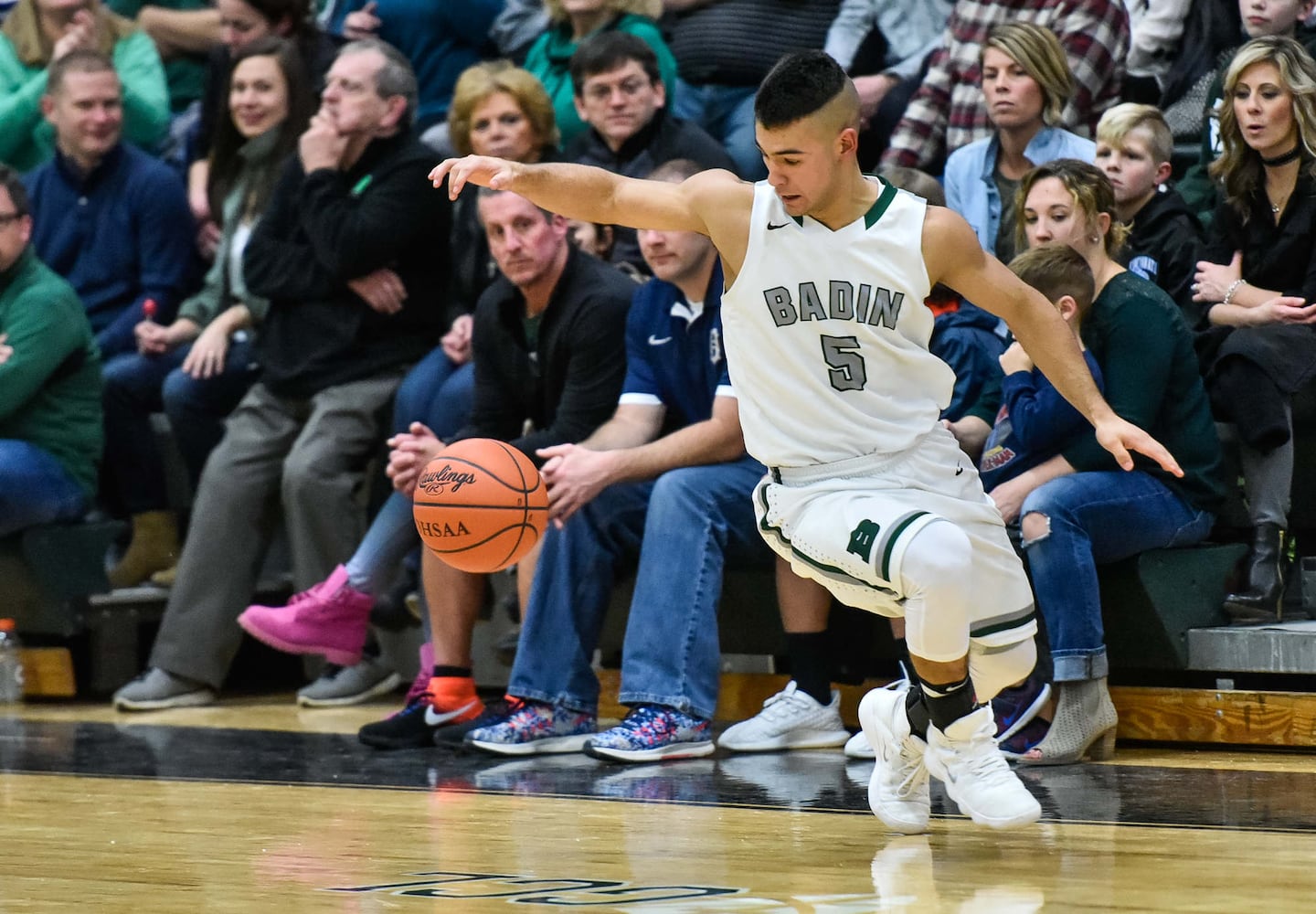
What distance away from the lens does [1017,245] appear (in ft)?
19.2

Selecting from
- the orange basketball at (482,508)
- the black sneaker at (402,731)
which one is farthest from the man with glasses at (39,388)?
the orange basketball at (482,508)

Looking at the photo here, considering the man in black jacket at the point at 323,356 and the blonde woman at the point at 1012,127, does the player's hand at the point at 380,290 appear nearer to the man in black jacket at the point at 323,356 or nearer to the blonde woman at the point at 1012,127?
the man in black jacket at the point at 323,356

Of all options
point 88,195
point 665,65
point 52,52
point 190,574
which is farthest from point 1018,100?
point 52,52

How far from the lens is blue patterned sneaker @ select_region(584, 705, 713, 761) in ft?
17.9

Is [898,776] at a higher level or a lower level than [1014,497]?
lower

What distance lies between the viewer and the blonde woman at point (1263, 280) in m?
5.45

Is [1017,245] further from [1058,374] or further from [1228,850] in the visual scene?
[1228,850]

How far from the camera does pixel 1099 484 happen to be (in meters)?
5.27

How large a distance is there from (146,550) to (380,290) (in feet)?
5.37

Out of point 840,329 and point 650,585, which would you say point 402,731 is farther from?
point 840,329

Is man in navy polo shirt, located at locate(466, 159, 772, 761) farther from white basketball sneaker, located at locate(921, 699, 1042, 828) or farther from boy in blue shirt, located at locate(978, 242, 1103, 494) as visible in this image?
white basketball sneaker, located at locate(921, 699, 1042, 828)

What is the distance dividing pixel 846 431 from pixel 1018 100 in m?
2.40

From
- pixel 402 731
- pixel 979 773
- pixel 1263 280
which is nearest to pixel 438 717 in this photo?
pixel 402 731

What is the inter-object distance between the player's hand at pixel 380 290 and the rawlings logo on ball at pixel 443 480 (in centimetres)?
191
